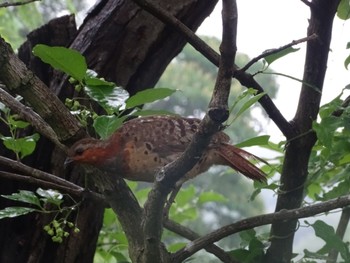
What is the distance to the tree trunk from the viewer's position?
137 centimetres

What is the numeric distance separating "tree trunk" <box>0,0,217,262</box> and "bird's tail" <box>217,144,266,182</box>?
298 millimetres

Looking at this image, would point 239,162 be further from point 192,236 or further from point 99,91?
point 99,91

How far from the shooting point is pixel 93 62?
1445 millimetres

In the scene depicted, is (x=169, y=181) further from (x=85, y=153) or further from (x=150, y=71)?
(x=150, y=71)

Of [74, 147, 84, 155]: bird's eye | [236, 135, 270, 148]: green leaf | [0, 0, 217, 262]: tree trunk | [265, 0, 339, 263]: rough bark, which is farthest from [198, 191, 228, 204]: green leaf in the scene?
[74, 147, 84, 155]: bird's eye

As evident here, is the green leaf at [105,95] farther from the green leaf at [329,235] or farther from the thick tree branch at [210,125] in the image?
the green leaf at [329,235]

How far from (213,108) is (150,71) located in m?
0.74

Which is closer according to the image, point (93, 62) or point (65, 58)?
point (65, 58)

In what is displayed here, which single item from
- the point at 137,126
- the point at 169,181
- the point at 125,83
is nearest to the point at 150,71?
the point at 125,83

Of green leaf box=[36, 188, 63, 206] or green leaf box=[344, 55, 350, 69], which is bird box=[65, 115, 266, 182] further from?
green leaf box=[344, 55, 350, 69]

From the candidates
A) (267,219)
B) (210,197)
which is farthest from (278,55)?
(210,197)

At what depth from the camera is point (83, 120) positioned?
3.39 ft

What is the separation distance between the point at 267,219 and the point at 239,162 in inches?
7.5

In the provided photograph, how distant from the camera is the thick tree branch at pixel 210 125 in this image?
76 centimetres
